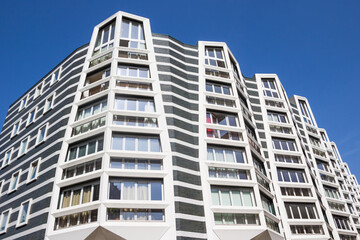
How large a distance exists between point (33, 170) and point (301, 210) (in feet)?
91.9

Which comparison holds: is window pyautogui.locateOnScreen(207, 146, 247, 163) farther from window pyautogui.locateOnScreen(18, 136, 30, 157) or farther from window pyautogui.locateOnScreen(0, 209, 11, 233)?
window pyautogui.locateOnScreen(18, 136, 30, 157)

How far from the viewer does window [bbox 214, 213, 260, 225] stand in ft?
74.2

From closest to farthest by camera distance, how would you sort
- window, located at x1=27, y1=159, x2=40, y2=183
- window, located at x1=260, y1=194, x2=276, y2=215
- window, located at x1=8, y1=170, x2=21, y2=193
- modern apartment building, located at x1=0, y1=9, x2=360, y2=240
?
modern apartment building, located at x1=0, y1=9, x2=360, y2=240 → window, located at x1=27, y1=159, x2=40, y2=183 → window, located at x1=260, y1=194, x2=276, y2=215 → window, located at x1=8, y1=170, x2=21, y2=193

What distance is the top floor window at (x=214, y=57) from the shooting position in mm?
33713

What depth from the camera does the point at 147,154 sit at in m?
22.4

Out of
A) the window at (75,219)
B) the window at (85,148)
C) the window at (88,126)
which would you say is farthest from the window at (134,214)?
the window at (88,126)

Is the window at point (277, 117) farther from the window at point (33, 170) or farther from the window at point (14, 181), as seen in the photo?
the window at point (14, 181)

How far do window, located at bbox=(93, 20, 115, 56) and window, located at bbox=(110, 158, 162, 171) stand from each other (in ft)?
42.5

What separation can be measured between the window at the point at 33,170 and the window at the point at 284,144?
26.7 metres

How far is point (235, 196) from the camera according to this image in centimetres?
2441

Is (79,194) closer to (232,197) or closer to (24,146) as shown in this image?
(232,197)

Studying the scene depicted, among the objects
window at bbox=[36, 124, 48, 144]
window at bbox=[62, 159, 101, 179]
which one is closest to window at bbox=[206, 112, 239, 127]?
window at bbox=[62, 159, 101, 179]

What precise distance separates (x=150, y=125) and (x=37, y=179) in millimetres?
10598

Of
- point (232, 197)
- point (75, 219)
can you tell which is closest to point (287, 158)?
point (232, 197)
